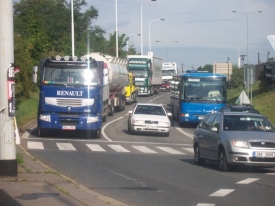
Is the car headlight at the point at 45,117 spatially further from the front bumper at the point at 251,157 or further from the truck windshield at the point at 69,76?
the front bumper at the point at 251,157

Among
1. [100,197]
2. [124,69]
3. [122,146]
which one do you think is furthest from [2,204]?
[124,69]

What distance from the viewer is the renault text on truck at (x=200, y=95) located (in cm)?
3556

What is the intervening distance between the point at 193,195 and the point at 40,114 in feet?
51.7

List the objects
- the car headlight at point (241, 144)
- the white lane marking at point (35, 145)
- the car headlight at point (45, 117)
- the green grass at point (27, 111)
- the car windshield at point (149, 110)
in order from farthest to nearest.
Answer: the green grass at point (27, 111) < the car windshield at point (149, 110) < the car headlight at point (45, 117) < the white lane marking at point (35, 145) < the car headlight at point (241, 144)

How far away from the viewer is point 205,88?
117ft

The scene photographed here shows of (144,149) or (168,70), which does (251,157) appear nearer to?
(144,149)

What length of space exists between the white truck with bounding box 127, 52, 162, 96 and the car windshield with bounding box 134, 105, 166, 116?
29.2m

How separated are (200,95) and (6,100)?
77.3 feet

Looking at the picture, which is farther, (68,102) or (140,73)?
(140,73)

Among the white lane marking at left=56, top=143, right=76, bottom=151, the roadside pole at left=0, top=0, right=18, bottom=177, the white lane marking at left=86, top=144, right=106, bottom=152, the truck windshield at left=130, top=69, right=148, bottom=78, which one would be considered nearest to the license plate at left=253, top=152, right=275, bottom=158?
the roadside pole at left=0, top=0, right=18, bottom=177

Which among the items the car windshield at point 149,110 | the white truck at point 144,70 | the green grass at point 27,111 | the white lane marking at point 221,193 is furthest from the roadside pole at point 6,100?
the white truck at point 144,70

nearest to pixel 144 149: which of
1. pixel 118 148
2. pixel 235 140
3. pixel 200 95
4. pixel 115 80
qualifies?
pixel 118 148

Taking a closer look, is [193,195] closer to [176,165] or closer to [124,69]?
[176,165]

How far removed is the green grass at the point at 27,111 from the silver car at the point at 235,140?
54.8 feet
